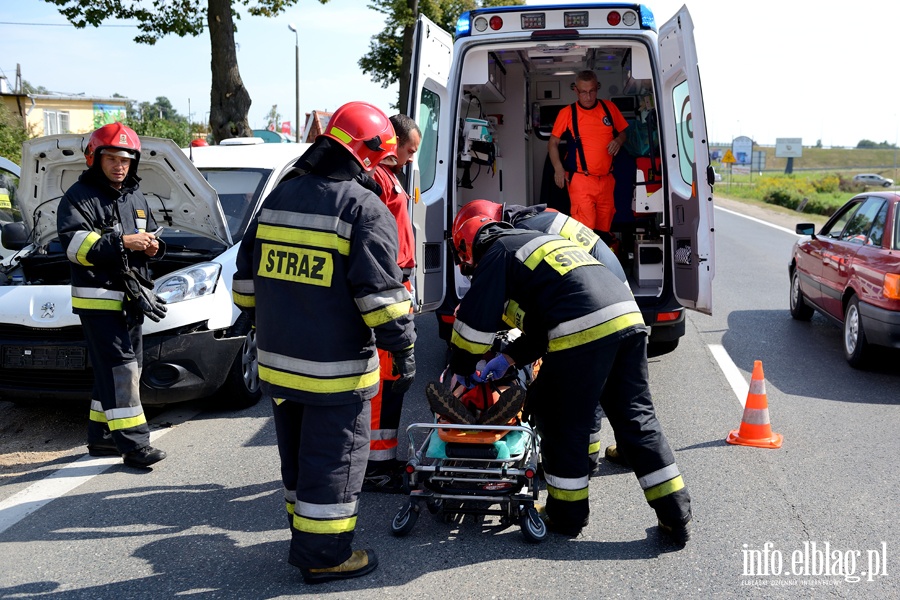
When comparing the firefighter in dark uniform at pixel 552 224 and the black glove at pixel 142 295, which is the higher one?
the firefighter in dark uniform at pixel 552 224

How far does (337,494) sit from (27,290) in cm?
324

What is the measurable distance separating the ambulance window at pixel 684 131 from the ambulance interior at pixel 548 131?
0.22 meters

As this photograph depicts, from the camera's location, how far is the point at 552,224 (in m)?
4.73

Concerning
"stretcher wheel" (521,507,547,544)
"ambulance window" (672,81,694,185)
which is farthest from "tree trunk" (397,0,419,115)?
"stretcher wheel" (521,507,547,544)

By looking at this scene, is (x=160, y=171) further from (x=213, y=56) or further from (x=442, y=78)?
(x=213, y=56)

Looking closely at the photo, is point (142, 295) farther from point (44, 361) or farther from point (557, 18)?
point (557, 18)

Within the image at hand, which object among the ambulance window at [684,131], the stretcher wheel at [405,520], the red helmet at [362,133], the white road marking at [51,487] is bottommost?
the white road marking at [51,487]

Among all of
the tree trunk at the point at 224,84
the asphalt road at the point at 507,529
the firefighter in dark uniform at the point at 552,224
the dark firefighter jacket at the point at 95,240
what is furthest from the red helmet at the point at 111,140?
the tree trunk at the point at 224,84

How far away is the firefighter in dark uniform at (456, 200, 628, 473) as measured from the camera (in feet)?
15.1

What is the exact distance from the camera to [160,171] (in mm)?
6098

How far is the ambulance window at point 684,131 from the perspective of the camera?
21.7ft

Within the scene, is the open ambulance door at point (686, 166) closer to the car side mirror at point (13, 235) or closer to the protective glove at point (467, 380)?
the protective glove at point (467, 380)

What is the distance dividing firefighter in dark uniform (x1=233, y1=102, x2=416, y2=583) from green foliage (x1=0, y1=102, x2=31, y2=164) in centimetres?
1429

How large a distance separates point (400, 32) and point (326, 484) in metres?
25.9
